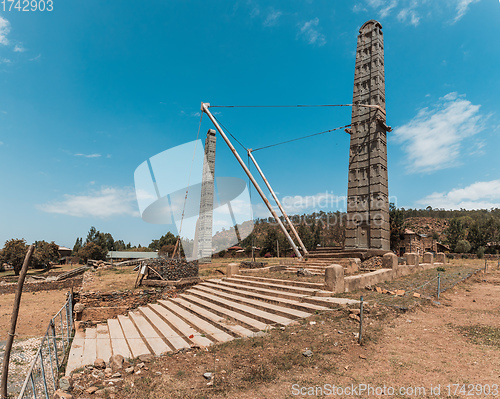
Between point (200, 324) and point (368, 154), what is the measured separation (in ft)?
42.6

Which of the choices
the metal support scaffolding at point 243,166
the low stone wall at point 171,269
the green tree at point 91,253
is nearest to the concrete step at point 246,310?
the low stone wall at point 171,269

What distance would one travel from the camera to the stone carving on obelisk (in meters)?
26.5

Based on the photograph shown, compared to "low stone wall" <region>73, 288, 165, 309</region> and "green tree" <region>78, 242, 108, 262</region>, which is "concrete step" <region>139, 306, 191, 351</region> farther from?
"green tree" <region>78, 242, 108, 262</region>

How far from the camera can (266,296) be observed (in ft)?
34.5

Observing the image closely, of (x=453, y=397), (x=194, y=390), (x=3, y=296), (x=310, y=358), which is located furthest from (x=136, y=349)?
(x=3, y=296)


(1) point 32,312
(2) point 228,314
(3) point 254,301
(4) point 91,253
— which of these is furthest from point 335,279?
(4) point 91,253

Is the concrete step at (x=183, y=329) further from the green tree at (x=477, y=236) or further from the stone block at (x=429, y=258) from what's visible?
the green tree at (x=477, y=236)

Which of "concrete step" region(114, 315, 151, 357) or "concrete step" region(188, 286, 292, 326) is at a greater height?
"concrete step" region(188, 286, 292, 326)

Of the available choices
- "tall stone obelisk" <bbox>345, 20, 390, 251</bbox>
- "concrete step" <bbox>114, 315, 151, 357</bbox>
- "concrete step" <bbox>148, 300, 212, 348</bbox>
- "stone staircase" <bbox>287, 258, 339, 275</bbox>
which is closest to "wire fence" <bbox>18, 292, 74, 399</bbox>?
"concrete step" <bbox>114, 315, 151, 357</bbox>

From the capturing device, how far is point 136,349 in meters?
8.30

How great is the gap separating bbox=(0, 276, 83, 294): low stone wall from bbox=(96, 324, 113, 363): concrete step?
1749cm

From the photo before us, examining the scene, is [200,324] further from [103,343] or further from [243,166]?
[243,166]

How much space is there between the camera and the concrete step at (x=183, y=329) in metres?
7.94

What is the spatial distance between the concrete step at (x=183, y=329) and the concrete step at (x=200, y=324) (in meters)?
0.13
